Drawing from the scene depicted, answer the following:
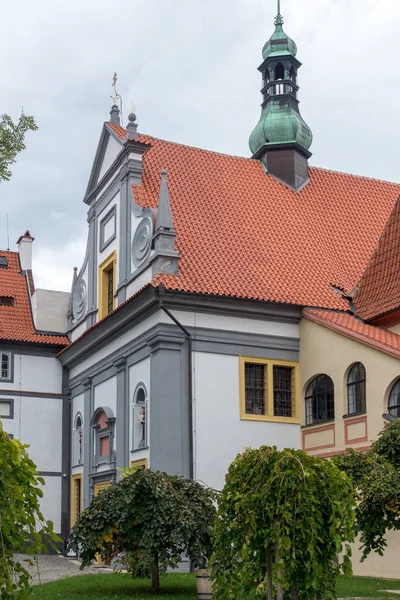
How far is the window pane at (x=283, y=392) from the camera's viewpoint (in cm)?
2403

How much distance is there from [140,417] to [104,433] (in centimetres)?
294

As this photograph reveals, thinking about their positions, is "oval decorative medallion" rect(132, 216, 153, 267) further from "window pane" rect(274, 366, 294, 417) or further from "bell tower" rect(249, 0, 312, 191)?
"bell tower" rect(249, 0, 312, 191)

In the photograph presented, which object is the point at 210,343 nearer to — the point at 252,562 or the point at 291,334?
the point at 291,334

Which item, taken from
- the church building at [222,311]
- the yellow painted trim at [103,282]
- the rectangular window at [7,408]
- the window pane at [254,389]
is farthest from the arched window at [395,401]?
the rectangular window at [7,408]

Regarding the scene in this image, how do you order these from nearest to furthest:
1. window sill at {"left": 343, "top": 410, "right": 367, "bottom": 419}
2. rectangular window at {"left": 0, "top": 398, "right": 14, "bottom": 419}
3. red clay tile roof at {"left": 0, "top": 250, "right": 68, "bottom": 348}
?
window sill at {"left": 343, "top": 410, "right": 367, "bottom": 419} < rectangular window at {"left": 0, "top": 398, "right": 14, "bottom": 419} < red clay tile roof at {"left": 0, "top": 250, "right": 68, "bottom": 348}

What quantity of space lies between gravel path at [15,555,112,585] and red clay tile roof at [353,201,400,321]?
9.79 metres

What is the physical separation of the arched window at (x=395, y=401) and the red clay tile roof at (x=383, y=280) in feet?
10.7

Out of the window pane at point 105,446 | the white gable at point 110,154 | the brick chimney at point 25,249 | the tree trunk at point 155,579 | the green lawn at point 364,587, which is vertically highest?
the white gable at point 110,154

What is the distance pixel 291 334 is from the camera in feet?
80.4

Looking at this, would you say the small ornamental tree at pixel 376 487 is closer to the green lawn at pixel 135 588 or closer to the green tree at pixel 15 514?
the green lawn at pixel 135 588

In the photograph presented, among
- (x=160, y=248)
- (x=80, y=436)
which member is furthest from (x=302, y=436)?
(x=80, y=436)

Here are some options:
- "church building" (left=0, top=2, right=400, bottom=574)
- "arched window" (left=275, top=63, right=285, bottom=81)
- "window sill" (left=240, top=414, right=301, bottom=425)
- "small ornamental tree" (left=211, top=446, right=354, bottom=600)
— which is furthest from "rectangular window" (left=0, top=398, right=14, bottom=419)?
"small ornamental tree" (left=211, top=446, right=354, bottom=600)

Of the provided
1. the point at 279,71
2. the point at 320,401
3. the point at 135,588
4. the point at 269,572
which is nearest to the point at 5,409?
the point at 320,401

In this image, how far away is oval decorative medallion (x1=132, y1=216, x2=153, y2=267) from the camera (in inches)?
961
